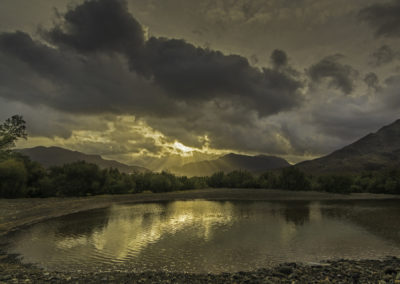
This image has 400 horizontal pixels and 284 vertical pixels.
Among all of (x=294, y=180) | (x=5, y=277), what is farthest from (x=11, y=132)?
(x=294, y=180)

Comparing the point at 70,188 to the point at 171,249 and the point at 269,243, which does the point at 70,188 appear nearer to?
the point at 171,249

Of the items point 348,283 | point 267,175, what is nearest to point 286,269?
point 348,283

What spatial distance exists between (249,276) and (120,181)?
11325 cm

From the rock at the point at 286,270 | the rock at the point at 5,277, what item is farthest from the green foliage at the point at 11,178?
the rock at the point at 286,270

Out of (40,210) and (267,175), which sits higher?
(267,175)

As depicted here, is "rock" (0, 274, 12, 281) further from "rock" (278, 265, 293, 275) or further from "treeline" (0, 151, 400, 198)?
"treeline" (0, 151, 400, 198)

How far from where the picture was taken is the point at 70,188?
317 ft

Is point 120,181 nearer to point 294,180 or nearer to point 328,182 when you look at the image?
point 294,180

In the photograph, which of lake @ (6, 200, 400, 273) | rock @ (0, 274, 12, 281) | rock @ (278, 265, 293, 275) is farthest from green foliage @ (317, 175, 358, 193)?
rock @ (0, 274, 12, 281)

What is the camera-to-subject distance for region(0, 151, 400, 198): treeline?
8088cm

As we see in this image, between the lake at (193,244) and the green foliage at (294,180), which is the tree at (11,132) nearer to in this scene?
the lake at (193,244)

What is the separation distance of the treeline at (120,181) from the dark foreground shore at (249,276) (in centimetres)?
7221

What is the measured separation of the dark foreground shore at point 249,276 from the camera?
19.4m

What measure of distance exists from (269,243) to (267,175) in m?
155
